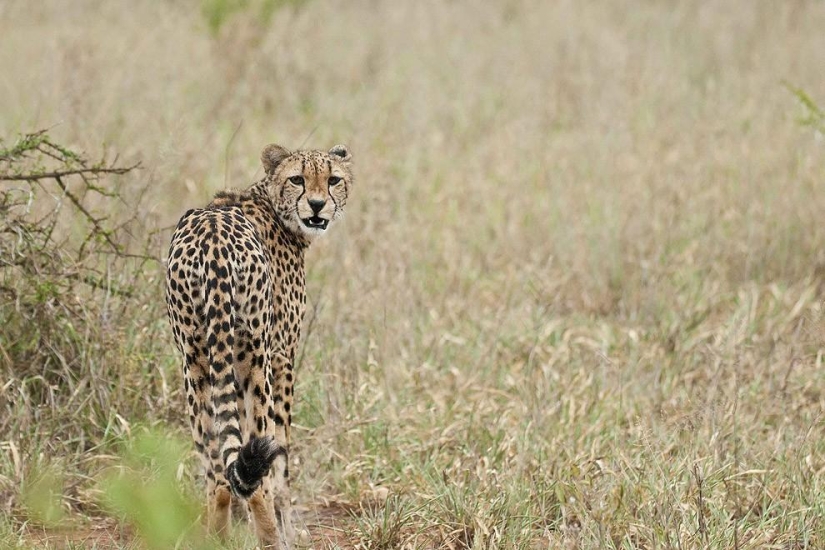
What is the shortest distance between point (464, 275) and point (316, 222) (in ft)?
8.64

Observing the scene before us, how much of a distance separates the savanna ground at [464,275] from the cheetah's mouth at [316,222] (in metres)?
0.84

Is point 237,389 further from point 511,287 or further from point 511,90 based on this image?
point 511,90

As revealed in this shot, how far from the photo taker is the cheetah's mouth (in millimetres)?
3691

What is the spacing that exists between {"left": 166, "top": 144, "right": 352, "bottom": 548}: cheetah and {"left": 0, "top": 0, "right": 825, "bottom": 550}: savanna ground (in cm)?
18

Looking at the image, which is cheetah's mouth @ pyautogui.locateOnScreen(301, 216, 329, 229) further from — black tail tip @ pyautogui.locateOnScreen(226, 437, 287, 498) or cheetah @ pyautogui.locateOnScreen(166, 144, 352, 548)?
black tail tip @ pyautogui.locateOnScreen(226, 437, 287, 498)

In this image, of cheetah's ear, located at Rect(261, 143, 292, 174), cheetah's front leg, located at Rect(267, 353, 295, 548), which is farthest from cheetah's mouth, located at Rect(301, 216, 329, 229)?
cheetah's front leg, located at Rect(267, 353, 295, 548)

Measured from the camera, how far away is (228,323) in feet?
10.9

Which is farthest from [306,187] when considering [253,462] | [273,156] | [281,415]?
[253,462]

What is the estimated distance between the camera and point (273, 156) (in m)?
3.79

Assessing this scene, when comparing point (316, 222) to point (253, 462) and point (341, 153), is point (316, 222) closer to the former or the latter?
point (341, 153)

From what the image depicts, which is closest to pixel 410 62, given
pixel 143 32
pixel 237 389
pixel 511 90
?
pixel 511 90

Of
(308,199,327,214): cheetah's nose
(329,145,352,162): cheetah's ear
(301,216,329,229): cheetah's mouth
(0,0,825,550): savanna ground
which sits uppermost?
(329,145,352,162): cheetah's ear

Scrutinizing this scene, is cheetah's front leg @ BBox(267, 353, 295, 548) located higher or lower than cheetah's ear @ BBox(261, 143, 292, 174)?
lower

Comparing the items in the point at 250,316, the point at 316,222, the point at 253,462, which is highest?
the point at 316,222
